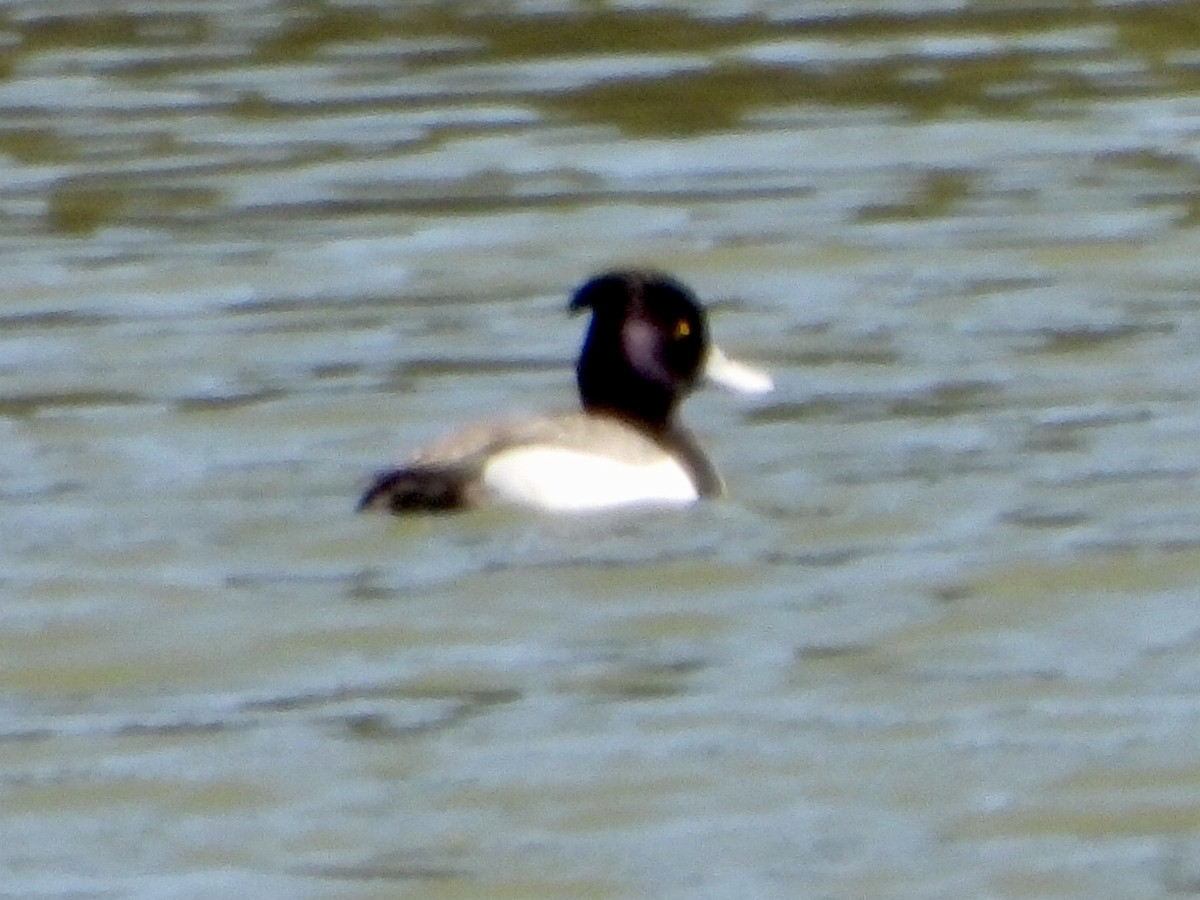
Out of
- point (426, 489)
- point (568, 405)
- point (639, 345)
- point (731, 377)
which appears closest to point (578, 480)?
point (426, 489)

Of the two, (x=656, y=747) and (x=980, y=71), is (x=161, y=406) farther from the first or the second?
(x=980, y=71)

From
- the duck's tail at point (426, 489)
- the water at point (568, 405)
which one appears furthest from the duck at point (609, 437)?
the water at point (568, 405)

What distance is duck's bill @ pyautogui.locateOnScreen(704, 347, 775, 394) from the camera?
12430 mm

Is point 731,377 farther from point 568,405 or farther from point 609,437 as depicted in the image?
point 568,405

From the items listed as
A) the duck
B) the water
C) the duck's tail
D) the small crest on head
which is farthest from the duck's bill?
the duck's tail

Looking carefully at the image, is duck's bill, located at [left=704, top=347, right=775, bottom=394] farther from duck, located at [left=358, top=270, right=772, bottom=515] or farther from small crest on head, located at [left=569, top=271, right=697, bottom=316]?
small crest on head, located at [left=569, top=271, right=697, bottom=316]

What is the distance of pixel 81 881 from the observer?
8.36 meters

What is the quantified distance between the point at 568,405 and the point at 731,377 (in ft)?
3.45

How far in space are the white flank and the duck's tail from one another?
0.27 ft

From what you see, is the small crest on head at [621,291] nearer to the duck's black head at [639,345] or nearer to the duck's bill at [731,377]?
the duck's black head at [639,345]

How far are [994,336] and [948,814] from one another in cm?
536

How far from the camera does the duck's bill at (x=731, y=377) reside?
40.8ft

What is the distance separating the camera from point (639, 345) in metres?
12.1

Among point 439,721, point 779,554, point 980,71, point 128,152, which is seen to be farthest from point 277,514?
point 980,71
